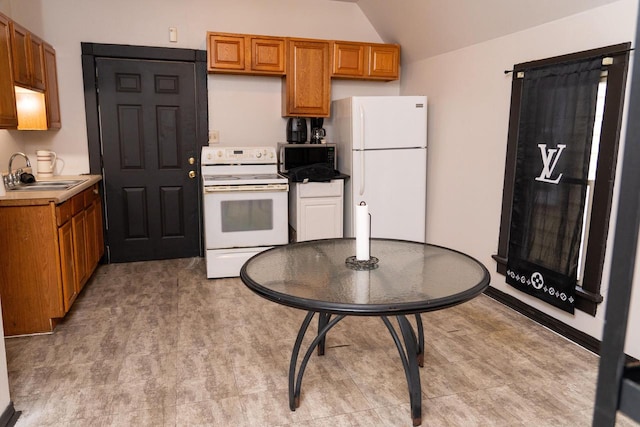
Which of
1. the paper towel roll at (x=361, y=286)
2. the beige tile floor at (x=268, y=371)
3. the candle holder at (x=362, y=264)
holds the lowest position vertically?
the beige tile floor at (x=268, y=371)

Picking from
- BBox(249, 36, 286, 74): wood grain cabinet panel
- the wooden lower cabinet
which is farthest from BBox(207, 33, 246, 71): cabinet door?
the wooden lower cabinet

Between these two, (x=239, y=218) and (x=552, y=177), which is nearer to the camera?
(x=552, y=177)

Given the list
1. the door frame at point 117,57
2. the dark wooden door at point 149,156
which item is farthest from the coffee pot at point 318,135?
the dark wooden door at point 149,156

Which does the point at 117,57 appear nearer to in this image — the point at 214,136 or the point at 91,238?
the point at 214,136

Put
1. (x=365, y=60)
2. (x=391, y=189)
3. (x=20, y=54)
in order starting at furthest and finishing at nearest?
1. (x=365, y=60)
2. (x=391, y=189)
3. (x=20, y=54)

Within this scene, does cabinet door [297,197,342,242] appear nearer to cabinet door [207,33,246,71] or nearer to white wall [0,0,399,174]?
white wall [0,0,399,174]

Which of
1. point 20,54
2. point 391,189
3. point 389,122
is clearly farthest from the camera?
point 391,189

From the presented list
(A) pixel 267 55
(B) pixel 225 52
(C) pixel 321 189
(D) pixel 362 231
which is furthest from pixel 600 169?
(B) pixel 225 52

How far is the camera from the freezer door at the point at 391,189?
419 centimetres

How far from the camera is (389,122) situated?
13.7 feet

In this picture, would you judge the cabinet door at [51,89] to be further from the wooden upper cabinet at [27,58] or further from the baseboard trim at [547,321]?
the baseboard trim at [547,321]

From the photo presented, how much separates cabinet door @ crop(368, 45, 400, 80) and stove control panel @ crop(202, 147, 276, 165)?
4.12 feet

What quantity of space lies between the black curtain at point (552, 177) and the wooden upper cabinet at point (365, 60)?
67.9 inches

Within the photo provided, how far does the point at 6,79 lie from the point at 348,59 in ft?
9.11
